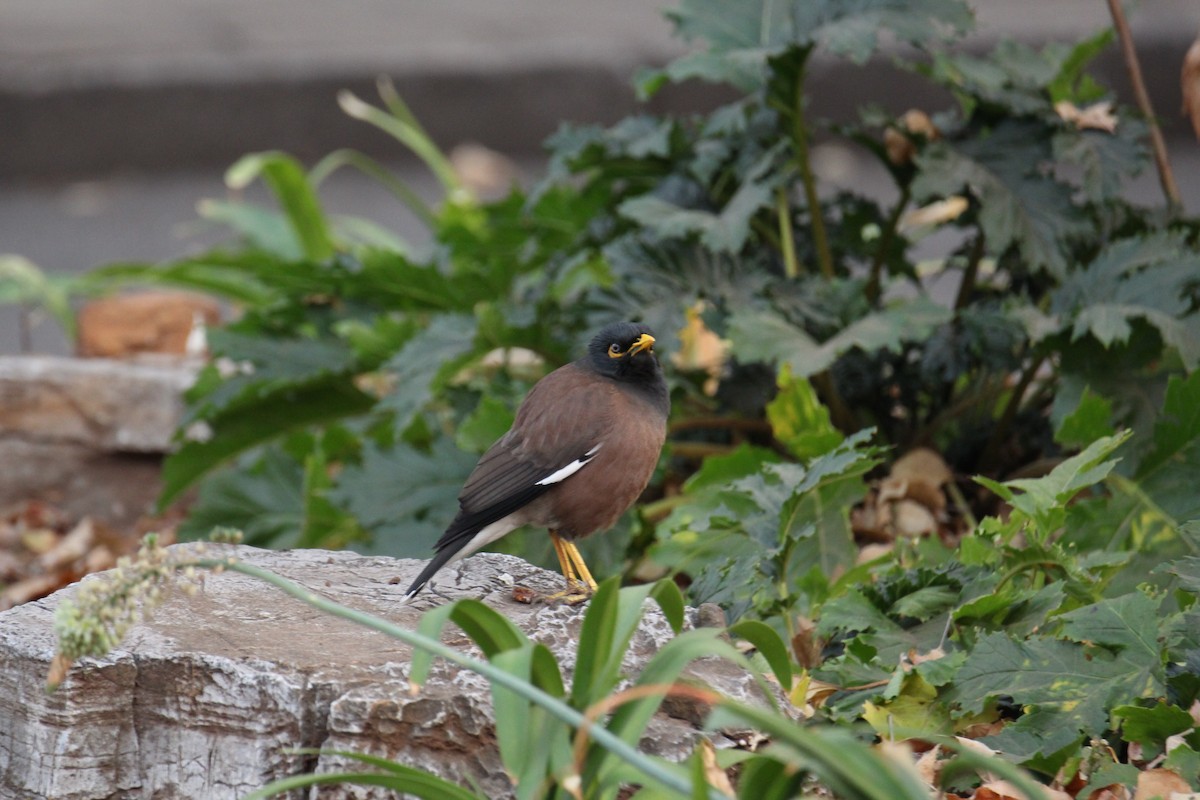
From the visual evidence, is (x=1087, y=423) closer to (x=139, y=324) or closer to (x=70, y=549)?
(x=70, y=549)

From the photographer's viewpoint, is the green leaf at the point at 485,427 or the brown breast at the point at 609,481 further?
the green leaf at the point at 485,427

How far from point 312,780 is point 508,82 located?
7959 mm

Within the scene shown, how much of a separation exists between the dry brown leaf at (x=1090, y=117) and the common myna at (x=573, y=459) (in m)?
1.54

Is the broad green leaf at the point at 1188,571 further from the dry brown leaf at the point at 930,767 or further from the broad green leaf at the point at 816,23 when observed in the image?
the broad green leaf at the point at 816,23

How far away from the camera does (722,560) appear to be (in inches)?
131

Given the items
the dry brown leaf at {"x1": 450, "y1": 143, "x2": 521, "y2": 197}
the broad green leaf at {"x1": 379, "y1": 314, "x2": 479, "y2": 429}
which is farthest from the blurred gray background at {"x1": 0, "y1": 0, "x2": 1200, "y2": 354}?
the broad green leaf at {"x1": 379, "y1": 314, "x2": 479, "y2": 429}

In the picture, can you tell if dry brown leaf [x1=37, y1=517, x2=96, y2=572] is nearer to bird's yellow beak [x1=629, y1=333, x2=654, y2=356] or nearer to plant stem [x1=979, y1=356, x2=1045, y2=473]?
bird's yellow beak [x1=629, y1=333, x2=654, y2=356]

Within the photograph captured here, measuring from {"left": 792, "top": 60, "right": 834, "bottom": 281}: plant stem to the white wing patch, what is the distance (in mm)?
1212

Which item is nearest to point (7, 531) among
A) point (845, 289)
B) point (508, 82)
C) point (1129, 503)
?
point (845, 289)

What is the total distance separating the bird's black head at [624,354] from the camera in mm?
3479

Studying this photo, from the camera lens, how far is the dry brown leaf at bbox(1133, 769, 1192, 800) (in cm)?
260

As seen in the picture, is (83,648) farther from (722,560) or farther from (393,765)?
(722,560)

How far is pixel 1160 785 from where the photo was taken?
8.57ft

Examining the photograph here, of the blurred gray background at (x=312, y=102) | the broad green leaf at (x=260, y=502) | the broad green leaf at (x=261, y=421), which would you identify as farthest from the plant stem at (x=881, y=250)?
the blurred gray background at (x=312, y=102)
